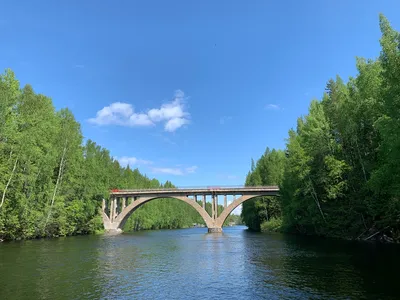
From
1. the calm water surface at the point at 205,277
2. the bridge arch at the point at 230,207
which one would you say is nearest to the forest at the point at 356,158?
the calm water surface at the point at 205,277

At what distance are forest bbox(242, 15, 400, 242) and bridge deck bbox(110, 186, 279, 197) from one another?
63.4ft

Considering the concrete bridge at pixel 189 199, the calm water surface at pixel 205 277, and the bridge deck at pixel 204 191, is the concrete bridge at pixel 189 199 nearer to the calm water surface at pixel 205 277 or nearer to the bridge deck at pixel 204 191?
the bridge deck at pixel 204 191

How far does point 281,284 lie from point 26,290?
452 inches

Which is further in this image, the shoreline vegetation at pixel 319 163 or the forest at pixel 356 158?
the shoreline vegetation at pixel 319 163

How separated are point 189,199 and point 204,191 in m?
4.81

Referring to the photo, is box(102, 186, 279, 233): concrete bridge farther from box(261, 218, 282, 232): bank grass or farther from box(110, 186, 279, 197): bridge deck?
box(261, 218, 282, 232): bank grass

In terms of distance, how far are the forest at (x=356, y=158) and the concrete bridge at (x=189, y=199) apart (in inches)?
900

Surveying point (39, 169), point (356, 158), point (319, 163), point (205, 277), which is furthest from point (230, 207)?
point (205, 277)

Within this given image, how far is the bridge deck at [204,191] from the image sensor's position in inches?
2699

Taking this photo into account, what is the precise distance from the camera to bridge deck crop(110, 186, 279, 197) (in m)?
68.6

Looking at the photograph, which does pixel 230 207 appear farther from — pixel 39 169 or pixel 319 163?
pixel 39 169

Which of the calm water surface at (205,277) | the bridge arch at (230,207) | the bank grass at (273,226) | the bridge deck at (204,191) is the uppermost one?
the bridge deck at (204,191)

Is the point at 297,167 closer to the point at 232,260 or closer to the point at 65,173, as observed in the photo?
the point at 232,260

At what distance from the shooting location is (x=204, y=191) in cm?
7325
